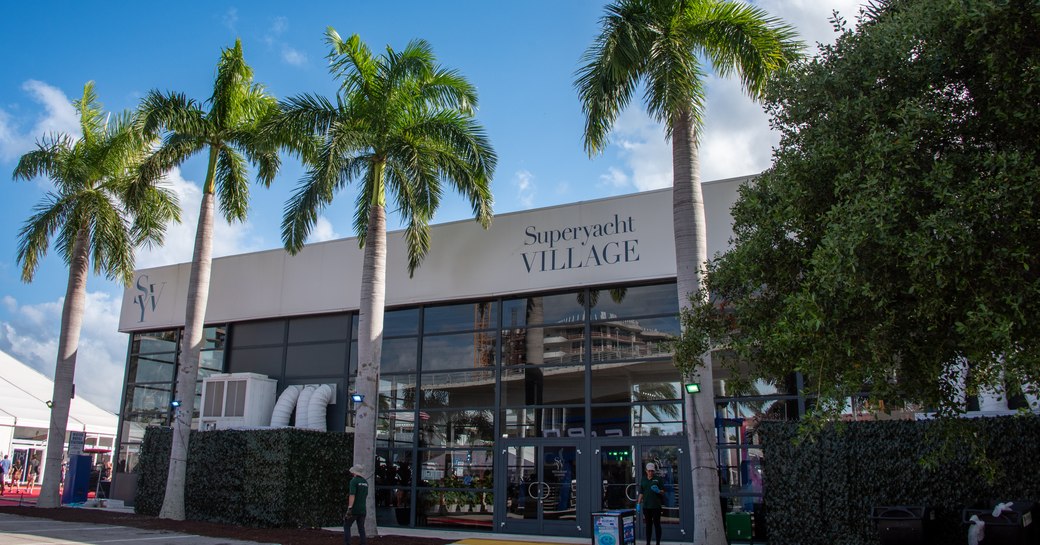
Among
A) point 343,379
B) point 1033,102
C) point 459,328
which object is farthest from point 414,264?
point 1033,102

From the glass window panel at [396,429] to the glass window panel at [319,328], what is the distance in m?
2.52

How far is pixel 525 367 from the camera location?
57.3ft

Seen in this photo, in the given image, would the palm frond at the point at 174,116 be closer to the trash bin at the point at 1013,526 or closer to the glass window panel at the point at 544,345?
the glass window panel at the point at 544,345

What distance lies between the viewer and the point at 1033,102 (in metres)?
6.86

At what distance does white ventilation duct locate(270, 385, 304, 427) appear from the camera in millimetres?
19344

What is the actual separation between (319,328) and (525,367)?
6207 mm

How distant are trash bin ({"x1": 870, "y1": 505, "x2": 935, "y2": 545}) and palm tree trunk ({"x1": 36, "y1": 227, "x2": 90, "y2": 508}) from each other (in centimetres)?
2007

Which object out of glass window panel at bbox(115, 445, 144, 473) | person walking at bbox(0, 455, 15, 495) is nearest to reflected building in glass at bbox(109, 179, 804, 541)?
glass window panel at bbox(115, 445, 144, 473)

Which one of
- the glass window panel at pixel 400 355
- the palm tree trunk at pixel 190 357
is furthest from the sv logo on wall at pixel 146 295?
the glass window panel at pixel 400 355

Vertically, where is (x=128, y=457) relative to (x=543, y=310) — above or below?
below

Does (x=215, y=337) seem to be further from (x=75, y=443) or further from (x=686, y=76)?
(x=686, y=76)

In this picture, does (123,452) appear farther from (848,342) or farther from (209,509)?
(848,342)

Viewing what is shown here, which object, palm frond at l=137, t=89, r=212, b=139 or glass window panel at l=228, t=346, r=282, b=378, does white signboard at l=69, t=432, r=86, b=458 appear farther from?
palm frond at l=137, t=89, r=212, b=139

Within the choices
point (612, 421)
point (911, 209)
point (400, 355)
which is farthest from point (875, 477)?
point (400, 355)
